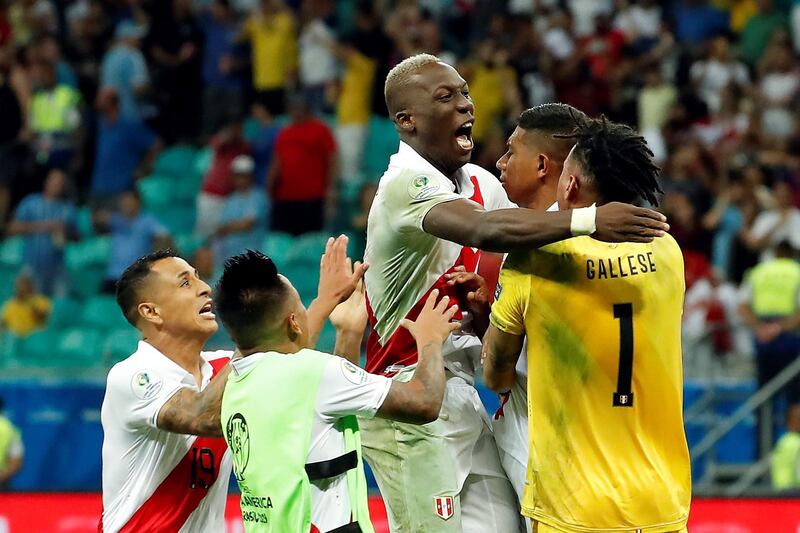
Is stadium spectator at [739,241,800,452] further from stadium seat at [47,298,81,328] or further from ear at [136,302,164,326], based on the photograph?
stadium seat at [47,298,81,328]

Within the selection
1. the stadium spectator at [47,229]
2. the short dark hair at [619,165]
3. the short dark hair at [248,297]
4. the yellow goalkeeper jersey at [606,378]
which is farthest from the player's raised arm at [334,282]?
the stadium spectator at [47,229]

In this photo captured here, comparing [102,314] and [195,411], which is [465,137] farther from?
[102,314]

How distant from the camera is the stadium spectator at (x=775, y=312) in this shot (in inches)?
418

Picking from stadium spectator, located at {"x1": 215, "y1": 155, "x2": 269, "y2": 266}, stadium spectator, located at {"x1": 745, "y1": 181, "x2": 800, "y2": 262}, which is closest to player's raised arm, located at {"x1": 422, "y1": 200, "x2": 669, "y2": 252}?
stadium spectator, located at {"x1": 745, "y1": 181, "x2": 800, "y2": 262}

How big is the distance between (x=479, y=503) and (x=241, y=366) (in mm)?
1228

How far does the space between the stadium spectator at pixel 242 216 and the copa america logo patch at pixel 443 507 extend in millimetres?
8281

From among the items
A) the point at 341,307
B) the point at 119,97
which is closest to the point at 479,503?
the point at 341,307

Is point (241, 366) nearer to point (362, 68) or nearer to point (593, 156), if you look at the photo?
point (593, 156)

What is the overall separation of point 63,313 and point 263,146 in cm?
280

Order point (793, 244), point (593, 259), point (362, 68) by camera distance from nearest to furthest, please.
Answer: point (593, 259) → point (793, 244) → point (362, 68)

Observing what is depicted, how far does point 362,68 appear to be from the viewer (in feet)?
49.1

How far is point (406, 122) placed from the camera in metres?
5.68

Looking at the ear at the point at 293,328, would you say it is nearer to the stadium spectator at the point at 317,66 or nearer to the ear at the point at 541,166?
the ear at the point at 541,166

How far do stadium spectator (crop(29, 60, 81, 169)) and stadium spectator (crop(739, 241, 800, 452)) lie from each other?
7.79m
